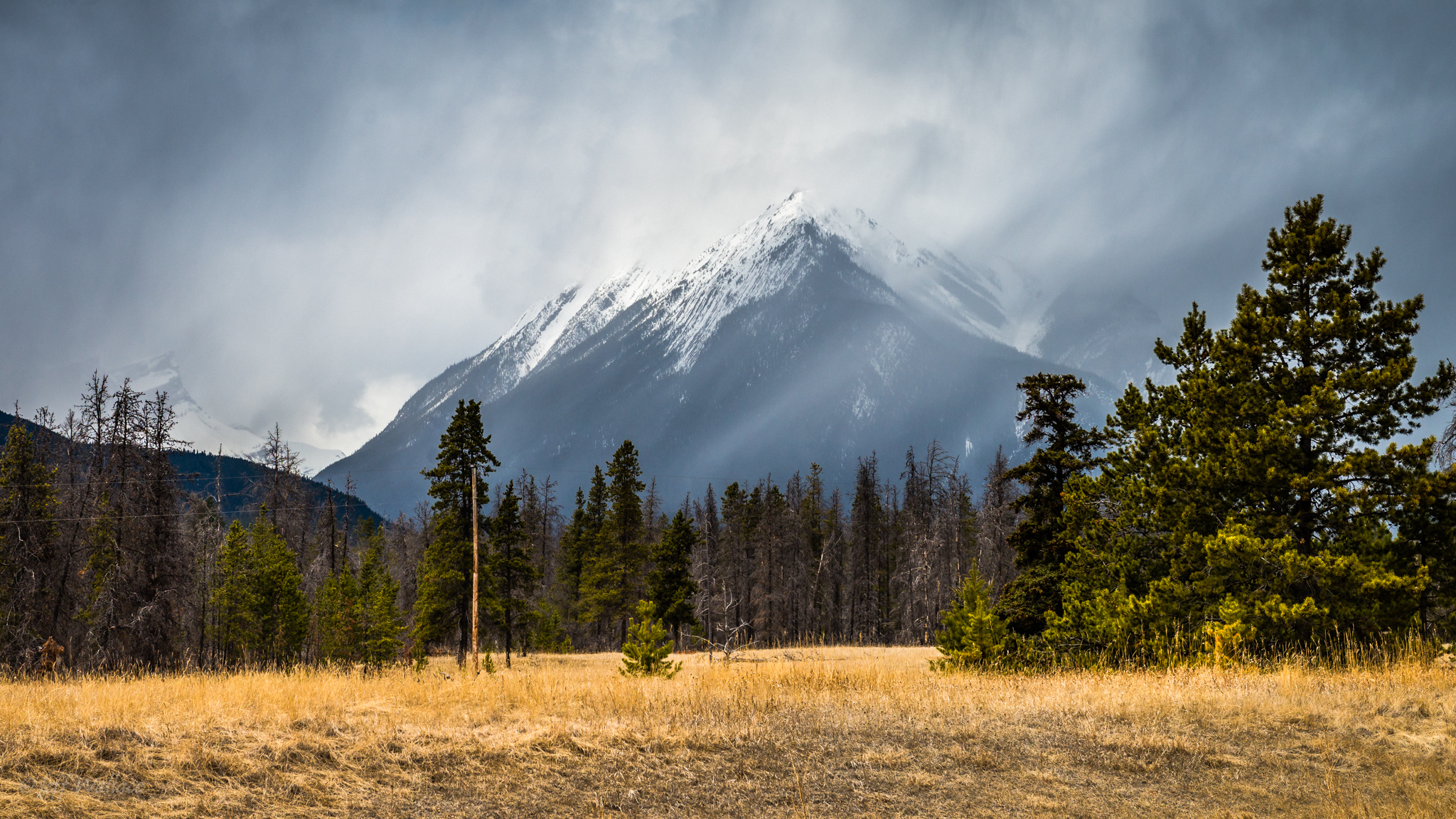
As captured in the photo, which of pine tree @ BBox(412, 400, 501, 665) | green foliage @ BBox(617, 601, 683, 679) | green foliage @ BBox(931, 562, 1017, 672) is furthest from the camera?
pine tree @ BBox(412, 400, 501, 665)

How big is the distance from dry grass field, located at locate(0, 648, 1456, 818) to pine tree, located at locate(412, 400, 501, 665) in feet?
70.5

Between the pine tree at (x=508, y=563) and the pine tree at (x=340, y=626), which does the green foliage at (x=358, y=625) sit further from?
the pine tree at (x=508, y=563)

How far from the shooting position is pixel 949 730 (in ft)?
32.8

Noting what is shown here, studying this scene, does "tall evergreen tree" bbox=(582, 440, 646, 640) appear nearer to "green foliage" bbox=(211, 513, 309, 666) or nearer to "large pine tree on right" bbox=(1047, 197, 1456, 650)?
"green foliage" bbox=(211, 513, 309, 666)

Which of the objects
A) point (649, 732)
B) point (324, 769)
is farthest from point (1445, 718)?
point (324, 769)

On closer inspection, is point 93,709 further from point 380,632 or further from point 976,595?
point 380,632

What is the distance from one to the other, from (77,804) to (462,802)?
11.5ft

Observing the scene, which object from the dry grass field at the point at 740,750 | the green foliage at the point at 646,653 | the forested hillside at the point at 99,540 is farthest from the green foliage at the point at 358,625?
A: the dry grass field at the point at 740,750

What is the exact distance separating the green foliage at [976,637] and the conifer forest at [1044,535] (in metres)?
0.11

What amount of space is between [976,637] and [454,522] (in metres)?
25.6

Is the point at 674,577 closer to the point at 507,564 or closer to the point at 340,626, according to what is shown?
the point at 507,564

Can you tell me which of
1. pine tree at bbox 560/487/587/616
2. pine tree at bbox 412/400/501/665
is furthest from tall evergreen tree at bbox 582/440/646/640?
pine tree at bbox 412/400/501/665

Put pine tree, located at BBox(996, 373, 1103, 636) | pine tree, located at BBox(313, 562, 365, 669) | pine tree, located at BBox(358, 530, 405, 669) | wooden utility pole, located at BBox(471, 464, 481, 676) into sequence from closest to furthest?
pine tree, located at BBox(996, 373, 1103, 636) < wooden utility pole, located at BBox(471, 464, 481, 676) < pine tree, located at BBox(313, 562, 365, 669) < pine tree, located at BBox(358, 530, 405, 669)

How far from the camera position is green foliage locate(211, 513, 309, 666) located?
32.9 m
